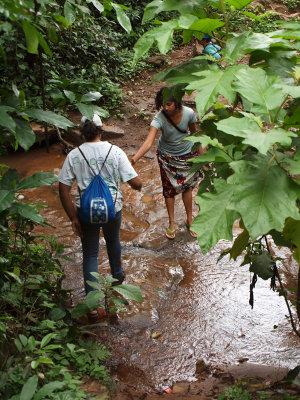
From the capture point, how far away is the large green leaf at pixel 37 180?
80.5 inches

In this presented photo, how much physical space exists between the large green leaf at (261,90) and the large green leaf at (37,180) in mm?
1069

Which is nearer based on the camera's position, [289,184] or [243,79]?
[289,184]

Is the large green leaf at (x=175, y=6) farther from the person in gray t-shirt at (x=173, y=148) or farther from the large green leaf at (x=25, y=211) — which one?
the person in gray t-shirt at (x=173, y=148)

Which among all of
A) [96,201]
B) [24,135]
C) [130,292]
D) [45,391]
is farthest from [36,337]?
[24,135]

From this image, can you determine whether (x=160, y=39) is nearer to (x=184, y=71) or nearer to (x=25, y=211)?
(x=184, y=71)

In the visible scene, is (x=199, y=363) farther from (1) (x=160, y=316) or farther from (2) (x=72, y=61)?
(2) (x=72, y=61)

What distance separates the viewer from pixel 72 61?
9.46 meters

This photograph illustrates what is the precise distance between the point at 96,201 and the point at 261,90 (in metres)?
2.00

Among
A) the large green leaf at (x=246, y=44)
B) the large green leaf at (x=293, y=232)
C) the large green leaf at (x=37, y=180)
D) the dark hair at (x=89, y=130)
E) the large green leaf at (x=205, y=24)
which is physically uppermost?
the large green leaf at (x=205, y=24)

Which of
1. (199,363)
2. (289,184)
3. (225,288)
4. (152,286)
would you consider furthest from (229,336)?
(289,184)

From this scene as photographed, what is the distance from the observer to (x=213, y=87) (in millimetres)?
1541

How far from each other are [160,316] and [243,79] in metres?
2.75

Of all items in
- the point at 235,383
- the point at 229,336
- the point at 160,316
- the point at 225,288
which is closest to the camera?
the point at 235,383

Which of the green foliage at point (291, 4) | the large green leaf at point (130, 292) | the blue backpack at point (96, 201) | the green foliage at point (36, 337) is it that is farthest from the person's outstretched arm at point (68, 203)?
the green foliage at point (291, 4)
